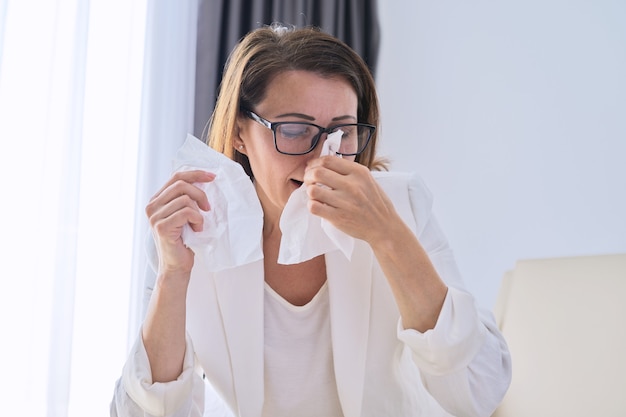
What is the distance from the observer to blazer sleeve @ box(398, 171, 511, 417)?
42.3 inches

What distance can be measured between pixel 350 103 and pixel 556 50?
115 centimetres

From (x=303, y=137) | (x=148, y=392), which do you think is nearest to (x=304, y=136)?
(x=303, y=137)

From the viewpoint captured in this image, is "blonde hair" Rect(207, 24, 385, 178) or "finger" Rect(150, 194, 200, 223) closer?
"finger" Rect(150, 194, 200, 223)

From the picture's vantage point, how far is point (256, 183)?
1.48m

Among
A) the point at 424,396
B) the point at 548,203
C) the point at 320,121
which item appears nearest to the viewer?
the point at 320,121

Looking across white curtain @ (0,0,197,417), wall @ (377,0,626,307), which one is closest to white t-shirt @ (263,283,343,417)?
white curtain @ (0,0,197,417)

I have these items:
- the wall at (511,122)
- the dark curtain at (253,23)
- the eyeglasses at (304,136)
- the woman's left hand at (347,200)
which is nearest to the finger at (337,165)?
the woman's left hand at (347,200)

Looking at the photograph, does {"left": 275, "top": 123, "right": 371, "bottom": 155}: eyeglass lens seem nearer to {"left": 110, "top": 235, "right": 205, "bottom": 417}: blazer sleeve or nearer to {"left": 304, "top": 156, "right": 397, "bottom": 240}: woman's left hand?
{"left": 304, "top": 156, "right": 397, "bottom": 240}: woman's left hand

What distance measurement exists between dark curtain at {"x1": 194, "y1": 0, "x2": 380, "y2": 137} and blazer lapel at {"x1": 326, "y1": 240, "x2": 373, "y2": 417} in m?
1.24

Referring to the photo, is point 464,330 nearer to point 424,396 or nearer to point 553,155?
point 424,396

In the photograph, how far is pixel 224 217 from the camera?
3.92 ft

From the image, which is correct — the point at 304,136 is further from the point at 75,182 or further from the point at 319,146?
the point at 75,182

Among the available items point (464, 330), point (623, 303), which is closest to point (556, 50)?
point (623, 303)

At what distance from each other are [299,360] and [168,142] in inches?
51.6
